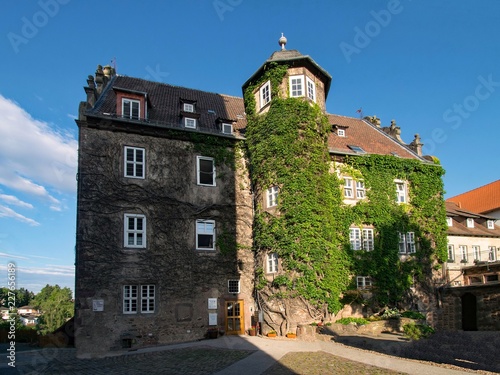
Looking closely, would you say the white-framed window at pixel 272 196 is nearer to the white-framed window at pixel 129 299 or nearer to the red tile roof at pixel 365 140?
the red tile roof at pixel 365 140

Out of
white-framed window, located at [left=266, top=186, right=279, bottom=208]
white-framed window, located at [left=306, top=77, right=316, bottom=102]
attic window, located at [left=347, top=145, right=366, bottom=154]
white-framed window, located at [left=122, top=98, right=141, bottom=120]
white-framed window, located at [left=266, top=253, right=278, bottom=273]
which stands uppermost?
white-framed window, located at [left=306, top=77, right=316, bottom=102]

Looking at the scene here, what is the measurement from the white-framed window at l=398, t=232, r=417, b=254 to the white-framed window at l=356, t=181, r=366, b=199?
3.49 metres

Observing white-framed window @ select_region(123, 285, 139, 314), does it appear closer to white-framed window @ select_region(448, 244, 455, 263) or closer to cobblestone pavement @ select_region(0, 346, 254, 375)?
cobblestone pavement @ select_region(0, 346, 254, 375)

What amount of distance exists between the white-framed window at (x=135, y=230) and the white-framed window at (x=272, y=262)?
21.7 feet

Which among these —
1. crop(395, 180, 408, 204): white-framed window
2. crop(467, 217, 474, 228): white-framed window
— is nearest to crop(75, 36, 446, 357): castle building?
crop(395, 180, 408, 204): white-framed window

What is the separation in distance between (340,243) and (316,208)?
396 cm

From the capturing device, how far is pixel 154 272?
2112cm

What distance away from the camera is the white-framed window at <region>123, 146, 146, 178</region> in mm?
21781

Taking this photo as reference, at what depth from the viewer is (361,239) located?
2558 centimetres

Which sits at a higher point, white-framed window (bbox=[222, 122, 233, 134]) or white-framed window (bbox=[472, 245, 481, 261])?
white-framed window (bbox=[222, 122, 233, 134])

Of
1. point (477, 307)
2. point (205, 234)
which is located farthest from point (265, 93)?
point (477, 307)

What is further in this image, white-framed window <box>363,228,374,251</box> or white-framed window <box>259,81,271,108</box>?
white-framed window <box>363,228,374,251</box>

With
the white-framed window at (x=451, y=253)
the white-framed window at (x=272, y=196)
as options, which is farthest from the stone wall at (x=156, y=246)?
the white-framed window at (x=451, y=253)

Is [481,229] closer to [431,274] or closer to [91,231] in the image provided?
[431,274]
